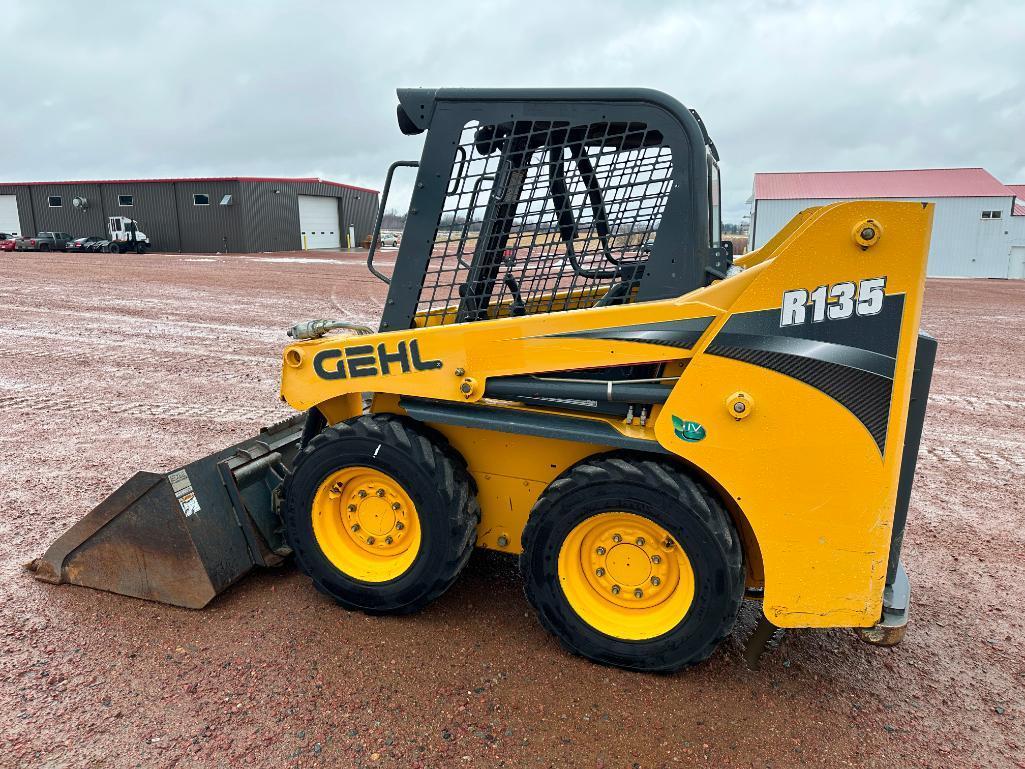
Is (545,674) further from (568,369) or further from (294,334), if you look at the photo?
(294,334)

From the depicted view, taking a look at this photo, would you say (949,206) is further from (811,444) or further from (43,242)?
(43,242)

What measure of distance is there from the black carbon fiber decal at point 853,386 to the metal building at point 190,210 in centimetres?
4110

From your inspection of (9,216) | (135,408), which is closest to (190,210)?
(9,216)

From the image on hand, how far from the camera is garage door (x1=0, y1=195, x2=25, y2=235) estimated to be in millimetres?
44969

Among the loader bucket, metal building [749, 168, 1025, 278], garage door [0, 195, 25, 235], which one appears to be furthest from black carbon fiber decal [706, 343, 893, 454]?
garage door [0, 195, 25, 235]

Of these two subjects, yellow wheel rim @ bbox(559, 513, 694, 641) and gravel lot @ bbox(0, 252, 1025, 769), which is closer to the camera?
Answer: gravel lot @ bbox(0, 252, 1025, 769)

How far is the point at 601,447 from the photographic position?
10.2 feet

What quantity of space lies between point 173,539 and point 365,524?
91 cm

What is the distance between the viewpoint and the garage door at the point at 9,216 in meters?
45.0

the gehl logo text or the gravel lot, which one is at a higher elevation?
the gehl logo text

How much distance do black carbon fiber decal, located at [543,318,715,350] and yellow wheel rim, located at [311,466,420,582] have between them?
A: 1.22 meters

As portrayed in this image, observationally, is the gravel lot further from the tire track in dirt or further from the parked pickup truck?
the parked pickup truck

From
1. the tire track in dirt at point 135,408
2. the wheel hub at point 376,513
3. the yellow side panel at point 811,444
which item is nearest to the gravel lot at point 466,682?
the wheel hub at point 376,513

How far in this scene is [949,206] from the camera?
115ft
